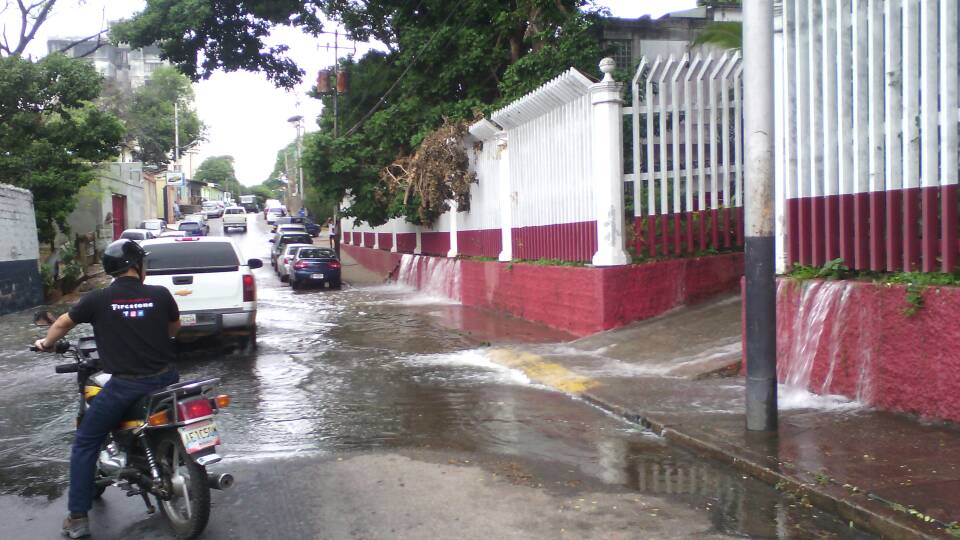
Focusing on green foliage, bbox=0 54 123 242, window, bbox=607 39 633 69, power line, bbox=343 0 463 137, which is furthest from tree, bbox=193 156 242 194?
window, bbox=607 39 633 69

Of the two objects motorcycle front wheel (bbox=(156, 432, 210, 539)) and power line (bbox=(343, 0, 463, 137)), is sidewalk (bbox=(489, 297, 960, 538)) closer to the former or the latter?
motorcycle front wheel (bbox=(156, 432, 210, 539))

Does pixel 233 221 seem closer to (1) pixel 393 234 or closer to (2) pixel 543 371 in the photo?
(1) pixel 393 234

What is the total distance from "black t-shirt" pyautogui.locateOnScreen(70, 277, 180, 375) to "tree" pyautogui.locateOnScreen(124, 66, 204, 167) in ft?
237

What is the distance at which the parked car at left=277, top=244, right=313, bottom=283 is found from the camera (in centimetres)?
2881

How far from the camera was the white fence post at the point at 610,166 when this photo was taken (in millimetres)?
11719

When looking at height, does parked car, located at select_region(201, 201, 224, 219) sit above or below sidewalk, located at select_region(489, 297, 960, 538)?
above

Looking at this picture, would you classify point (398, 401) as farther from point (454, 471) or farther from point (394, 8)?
point (394, 8)

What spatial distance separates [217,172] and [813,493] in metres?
131

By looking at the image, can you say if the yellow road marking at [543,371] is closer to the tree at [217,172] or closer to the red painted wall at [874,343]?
the red painted wall at [874,343]

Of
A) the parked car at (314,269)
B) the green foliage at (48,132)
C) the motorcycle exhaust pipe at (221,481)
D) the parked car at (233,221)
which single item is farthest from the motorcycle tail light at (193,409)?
the parked car at (233,221)

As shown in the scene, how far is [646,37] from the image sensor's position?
71.8 feet

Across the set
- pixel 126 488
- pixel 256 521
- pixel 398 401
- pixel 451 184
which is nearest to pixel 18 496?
pixel 126 488

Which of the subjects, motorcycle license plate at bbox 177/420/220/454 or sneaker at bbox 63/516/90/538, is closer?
motorcycle license plate at bbox 177/420/220/454

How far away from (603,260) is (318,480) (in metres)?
6.94
